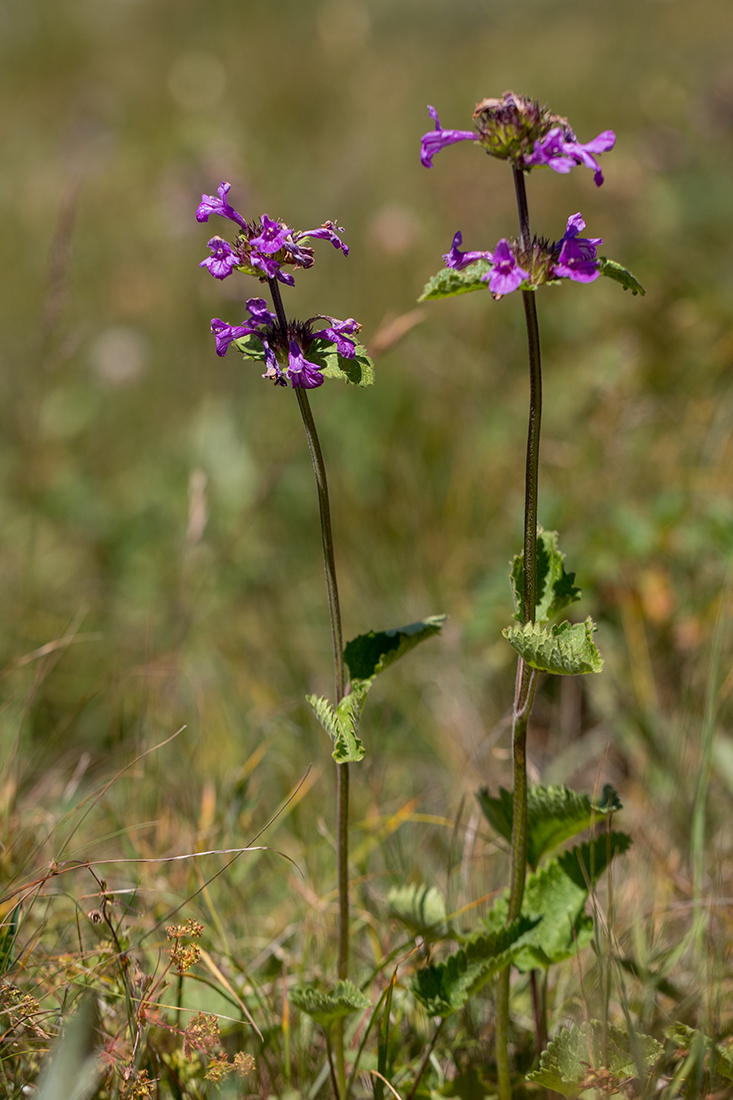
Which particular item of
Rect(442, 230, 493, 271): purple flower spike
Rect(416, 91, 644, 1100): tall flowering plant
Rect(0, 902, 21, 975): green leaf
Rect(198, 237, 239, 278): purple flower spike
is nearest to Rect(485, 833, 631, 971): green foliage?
Rect(416, 91, 644, 1100): tall flowering plant

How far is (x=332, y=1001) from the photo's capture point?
3.84 feet

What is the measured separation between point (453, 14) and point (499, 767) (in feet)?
46.0

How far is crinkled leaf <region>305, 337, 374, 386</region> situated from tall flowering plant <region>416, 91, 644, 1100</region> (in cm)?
12

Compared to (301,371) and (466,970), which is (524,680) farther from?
(301,371)

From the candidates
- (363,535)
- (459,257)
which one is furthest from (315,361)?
(363,535)

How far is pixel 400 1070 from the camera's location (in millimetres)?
1402

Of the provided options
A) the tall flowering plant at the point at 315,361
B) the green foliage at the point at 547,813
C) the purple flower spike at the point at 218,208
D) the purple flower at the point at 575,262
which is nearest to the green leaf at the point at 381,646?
Result: the tall flowering plant at the point at 315,361

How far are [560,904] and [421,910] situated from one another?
0.24 metres

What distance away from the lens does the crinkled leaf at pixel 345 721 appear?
1.10 metres

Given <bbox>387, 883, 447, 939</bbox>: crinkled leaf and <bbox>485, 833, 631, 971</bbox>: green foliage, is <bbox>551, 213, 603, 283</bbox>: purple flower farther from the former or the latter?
<bbox>387, 883, 447, 939</bbox>: crinkled leaf

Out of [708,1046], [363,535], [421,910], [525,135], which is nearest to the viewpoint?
[525,135]

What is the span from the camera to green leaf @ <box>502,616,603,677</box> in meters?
1.03

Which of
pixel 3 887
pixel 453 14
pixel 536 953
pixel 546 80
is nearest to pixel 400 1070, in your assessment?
pixel 536 953

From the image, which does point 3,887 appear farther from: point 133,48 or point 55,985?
point 133,48
